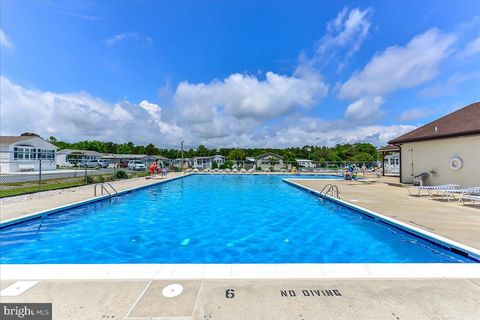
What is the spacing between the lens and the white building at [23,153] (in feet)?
75.0

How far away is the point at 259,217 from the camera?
796 centimetres

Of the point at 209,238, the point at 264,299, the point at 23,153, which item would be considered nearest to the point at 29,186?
the point at 209,238

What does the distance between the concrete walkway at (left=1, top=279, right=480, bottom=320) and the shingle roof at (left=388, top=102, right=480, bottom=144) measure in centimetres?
1066

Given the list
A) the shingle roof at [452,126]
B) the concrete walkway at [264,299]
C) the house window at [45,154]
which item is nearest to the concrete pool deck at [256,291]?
the concrete walkway at [264,299]

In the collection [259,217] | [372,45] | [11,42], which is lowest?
[259,217]

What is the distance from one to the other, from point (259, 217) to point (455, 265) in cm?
525

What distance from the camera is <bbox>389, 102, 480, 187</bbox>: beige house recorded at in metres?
10.2

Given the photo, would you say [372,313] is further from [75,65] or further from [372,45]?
[372,45]

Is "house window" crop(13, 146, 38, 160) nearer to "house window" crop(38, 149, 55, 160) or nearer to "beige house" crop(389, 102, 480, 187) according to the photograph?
"house window" crop(38, 149, 55, 160)

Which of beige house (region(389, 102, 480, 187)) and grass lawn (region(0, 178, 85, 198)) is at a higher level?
beige house (region(389, 102, 480, 187))

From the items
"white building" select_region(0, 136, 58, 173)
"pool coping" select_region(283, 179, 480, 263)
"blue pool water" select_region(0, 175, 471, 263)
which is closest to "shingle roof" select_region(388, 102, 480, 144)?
"blue pool water" select_region(0, 175, 471, 263)

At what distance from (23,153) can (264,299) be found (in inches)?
1268

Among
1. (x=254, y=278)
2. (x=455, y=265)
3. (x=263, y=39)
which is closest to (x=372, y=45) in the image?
(x=263, y=39)

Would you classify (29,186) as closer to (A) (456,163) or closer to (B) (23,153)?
(B) (23,153)
